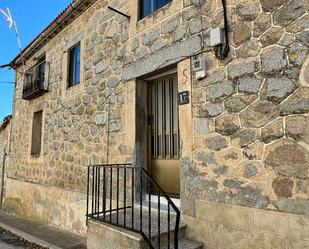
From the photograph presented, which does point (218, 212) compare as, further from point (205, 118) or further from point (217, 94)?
point (217, 94)

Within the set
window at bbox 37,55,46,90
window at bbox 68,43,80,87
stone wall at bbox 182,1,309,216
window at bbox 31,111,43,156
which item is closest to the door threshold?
stone wall at bbox 182,1,309,216

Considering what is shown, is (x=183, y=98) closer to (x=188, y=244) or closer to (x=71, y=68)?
(x=188, y=244)

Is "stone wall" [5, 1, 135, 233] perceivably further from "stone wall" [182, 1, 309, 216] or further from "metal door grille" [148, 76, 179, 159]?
"stone wall" [182, 1, 309, 216]

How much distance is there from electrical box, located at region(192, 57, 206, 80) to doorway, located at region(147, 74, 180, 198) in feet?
2.10

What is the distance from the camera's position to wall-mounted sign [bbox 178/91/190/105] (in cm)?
376

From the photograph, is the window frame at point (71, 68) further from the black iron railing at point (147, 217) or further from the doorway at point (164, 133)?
A: the black iron railing at point (147, 217)

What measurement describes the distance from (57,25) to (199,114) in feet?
17.5

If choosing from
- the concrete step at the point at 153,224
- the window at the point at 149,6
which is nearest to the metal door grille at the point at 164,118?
the concrete step at the point at 153,224

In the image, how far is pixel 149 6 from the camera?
4.74m

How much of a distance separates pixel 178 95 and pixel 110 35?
7.43ft

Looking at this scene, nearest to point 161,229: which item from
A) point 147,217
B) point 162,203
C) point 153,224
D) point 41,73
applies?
point 153,224

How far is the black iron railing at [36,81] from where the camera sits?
7813 millimetres

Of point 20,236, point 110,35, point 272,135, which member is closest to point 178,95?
point 272,135

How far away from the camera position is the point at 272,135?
2.86 metres
